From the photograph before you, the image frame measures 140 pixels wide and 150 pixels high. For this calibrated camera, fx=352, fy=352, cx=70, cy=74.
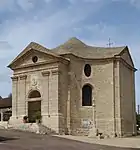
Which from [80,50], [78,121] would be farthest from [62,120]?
[80,50]

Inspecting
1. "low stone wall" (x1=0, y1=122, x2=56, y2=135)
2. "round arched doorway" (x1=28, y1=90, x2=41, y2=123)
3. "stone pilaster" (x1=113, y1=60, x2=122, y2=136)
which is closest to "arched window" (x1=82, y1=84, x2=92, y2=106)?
"stone pilaster" (x1=113, y1=60, x2=122, y2=136)

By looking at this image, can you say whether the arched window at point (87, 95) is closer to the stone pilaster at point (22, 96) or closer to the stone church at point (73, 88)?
the stone church at point (73, 88)

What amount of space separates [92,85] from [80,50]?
5.09 metres

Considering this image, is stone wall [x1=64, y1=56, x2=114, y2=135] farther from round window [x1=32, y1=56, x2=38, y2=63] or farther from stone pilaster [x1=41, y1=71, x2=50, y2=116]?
round window [x1=32, y1=56, x2=38, y2=63]

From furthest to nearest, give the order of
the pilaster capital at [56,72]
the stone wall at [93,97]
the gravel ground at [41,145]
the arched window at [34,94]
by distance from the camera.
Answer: the arched window at [34,94]
the stone wall at [93,97]
the pilaster capital at [56,72]
the gravel ground at [41,145]

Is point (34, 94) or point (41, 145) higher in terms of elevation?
point (34, 94)

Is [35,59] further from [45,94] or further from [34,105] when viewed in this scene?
[34,105]

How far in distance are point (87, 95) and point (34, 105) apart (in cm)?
671

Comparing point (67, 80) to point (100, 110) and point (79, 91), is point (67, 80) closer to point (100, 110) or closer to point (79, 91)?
point (79, 91)

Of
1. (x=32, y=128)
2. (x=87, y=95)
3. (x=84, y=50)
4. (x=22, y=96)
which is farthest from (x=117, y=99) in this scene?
(x=22, y=96)

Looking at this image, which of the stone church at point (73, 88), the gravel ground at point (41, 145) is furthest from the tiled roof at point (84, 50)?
the gravel ground at point (41, 145)

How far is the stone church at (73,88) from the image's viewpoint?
40.8 meters

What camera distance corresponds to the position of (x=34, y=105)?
4378 cm

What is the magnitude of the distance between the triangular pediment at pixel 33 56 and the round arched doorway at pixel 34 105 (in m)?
3.84
